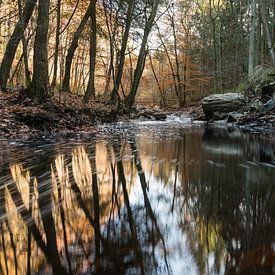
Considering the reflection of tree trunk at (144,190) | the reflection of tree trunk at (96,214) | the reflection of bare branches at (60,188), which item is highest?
the reflection of bare branches at (60,188)

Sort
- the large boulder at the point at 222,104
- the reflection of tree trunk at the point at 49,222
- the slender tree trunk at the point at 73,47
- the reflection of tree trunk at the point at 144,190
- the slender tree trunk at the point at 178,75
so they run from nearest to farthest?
1. the reflection of tree trunk at the point at 49,222
2. the reflection of tree trunk at the point at 144,190
3. the large boulder at the point at 222,104
4. the slender tree trunk at the point at 73,47
5. the slender tree trunk at the point at 178,75

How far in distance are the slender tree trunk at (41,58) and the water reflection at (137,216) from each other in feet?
16.1

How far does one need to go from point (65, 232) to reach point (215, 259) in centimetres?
106

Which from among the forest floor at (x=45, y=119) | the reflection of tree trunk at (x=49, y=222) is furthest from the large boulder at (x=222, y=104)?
the reflection of tree trunk at (x=49, y=222)

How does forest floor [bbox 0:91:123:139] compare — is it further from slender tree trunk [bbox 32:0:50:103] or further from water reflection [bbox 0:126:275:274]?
water reflection [bbox 0:126:275:274]

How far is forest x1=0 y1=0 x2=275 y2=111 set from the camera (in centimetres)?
1584

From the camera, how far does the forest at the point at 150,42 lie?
1584cm

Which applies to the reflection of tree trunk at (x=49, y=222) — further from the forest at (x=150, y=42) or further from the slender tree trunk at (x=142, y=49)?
the slender tree trunk at (x=142, y=49)

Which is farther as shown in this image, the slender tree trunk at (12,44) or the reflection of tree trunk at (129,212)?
the slender tree trunk at (12,44)

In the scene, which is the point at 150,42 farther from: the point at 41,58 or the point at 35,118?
the point at 35,118

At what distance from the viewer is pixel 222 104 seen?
50.9 ft

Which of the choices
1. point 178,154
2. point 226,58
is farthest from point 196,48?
point 178,154

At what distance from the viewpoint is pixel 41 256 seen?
1974mm

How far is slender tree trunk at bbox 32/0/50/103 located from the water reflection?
4.90 m
